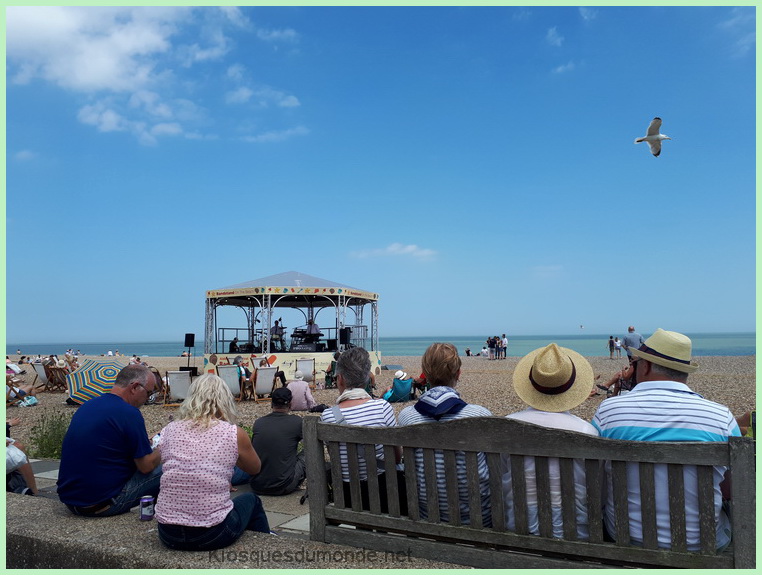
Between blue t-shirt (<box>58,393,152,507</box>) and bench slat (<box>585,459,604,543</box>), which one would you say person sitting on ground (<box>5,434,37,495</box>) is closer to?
blue t-shirt (<box>58,393,152,507</box>)

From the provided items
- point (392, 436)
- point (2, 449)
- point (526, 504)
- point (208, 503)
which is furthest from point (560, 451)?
point (2, 449)

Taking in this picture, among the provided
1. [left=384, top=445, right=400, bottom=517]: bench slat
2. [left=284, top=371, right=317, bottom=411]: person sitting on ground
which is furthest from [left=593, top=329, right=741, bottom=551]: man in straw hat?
[left=284, top=371, right=317, bottom=411]: person sitting on ground

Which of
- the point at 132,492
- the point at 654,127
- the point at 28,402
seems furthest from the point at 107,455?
the point at 654,127

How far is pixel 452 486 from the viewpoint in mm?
2404

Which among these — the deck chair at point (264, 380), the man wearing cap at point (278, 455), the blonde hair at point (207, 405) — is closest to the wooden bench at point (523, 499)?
→ the blonde hair at point (207, 405)

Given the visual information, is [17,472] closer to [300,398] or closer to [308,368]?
[300,398]

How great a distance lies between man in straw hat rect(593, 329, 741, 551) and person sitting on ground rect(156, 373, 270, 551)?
160 centimetres

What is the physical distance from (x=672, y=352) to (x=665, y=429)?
0.44 m

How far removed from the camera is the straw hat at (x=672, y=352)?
2521 millimetres

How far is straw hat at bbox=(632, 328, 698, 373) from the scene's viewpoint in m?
2.52

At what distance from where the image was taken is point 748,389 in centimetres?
1358

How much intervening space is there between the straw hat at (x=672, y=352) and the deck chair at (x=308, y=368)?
13.8 metres

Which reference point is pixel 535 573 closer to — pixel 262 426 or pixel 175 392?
pixel 262 426

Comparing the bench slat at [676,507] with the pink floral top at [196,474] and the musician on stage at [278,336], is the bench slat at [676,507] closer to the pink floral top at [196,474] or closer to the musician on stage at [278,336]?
the pink floral top at [196,474]
